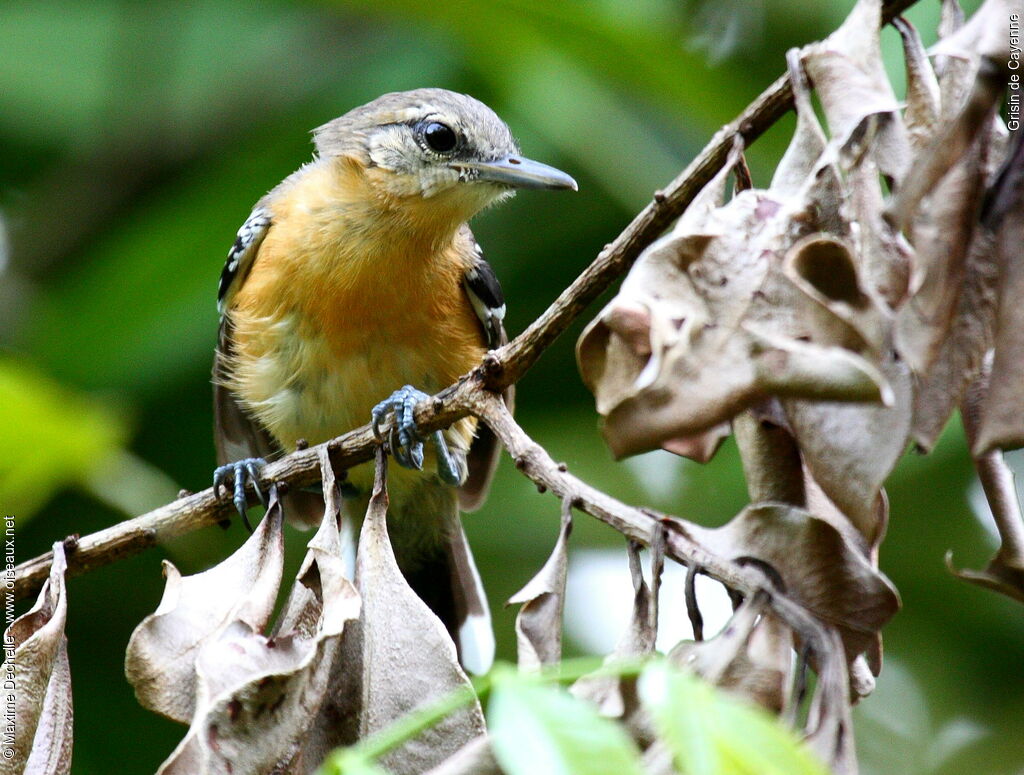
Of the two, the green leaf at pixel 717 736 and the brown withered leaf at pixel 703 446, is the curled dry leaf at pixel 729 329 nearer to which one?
the brown withered leaf at pixel 703 446

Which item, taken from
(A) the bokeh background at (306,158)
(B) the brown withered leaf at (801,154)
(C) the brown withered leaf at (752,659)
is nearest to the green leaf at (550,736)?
(C) the brown withered leaf at (752,659)

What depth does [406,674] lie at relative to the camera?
2506 mm

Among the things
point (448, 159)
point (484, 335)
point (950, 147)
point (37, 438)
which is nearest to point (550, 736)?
point (950, 147)

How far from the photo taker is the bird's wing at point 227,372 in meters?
5.64

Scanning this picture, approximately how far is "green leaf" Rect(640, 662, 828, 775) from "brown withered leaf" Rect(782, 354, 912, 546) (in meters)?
0.65

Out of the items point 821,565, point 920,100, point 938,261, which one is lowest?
A: point 821,565

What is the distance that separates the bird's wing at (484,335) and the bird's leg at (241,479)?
1314mm

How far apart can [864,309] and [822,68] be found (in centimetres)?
68

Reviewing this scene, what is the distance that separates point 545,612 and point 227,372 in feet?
11.4

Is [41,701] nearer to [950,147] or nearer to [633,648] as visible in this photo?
[633,648]

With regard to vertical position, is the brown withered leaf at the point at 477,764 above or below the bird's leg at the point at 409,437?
above

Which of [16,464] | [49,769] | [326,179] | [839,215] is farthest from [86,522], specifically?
[839,215]

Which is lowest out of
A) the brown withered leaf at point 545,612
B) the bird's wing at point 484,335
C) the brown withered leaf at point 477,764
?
the bird's wing at point 484,335

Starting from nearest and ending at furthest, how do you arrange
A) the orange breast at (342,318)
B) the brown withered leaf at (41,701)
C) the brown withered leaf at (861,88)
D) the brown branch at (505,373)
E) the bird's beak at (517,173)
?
the brown withered leaf at (861,88)
the brown branch at (505,373)
the brown withered leaf at (41,701)
the bird's beak at (517,173)
the orange breast at (342,318)
